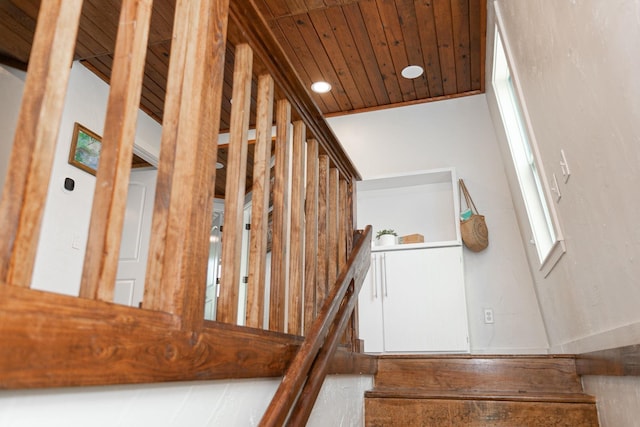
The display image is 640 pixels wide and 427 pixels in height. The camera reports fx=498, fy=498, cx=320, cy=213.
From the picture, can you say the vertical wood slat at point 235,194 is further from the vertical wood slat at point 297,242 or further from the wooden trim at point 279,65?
the vertical wood slat at point 297,242

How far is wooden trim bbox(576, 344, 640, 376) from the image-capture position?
1521mm

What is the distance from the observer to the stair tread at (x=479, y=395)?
211cm

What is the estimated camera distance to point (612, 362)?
1758 mm

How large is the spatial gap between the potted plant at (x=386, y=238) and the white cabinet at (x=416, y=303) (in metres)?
0.10

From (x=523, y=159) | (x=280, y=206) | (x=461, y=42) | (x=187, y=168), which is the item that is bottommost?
(x=187, y=168)

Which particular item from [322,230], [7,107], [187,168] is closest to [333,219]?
[322,230]

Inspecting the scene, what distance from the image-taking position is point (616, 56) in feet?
4.05

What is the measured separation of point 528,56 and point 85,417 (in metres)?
2.14

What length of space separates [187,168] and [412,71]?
333cm

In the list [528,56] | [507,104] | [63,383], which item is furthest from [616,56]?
[507,104]

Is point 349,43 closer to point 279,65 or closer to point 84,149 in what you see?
point 84,149

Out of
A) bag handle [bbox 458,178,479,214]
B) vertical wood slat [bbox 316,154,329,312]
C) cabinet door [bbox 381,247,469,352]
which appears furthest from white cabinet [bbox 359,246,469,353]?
vertical wood slat [bbox 316,154,329,312]

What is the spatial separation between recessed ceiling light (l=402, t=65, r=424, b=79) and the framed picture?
2414mm

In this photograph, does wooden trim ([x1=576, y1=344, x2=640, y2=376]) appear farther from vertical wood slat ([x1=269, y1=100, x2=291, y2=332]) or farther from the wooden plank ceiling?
the wooden plank ceiling
